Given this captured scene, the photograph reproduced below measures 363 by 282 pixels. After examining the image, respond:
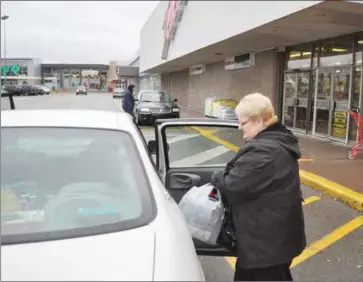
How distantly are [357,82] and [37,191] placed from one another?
1117cm

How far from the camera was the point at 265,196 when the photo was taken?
2.62 metres

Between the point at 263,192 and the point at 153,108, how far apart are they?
16.7 m

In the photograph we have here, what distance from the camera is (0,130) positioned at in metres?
2.70

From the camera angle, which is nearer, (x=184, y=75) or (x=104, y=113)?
(x=104, y=113)

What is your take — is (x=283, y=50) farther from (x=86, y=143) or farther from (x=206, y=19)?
(x=86, y=143)

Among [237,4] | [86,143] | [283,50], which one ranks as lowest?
[86,143]

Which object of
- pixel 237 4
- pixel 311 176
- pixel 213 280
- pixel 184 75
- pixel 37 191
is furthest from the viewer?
pixel 184 75

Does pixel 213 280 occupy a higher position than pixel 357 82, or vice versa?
pixel 357 82

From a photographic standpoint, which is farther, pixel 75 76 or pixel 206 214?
pixel 75 76

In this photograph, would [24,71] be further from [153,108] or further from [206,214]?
[206,214]

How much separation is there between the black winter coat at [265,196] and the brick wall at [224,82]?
1457cm

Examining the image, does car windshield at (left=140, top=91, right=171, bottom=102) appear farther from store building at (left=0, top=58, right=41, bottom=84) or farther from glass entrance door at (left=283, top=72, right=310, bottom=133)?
store building at (left=0, top=58, right=41, bottom=84)

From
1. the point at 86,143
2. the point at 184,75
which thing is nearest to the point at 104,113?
the point at 86,143

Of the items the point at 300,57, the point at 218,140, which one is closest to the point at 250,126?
the point at 218,140
